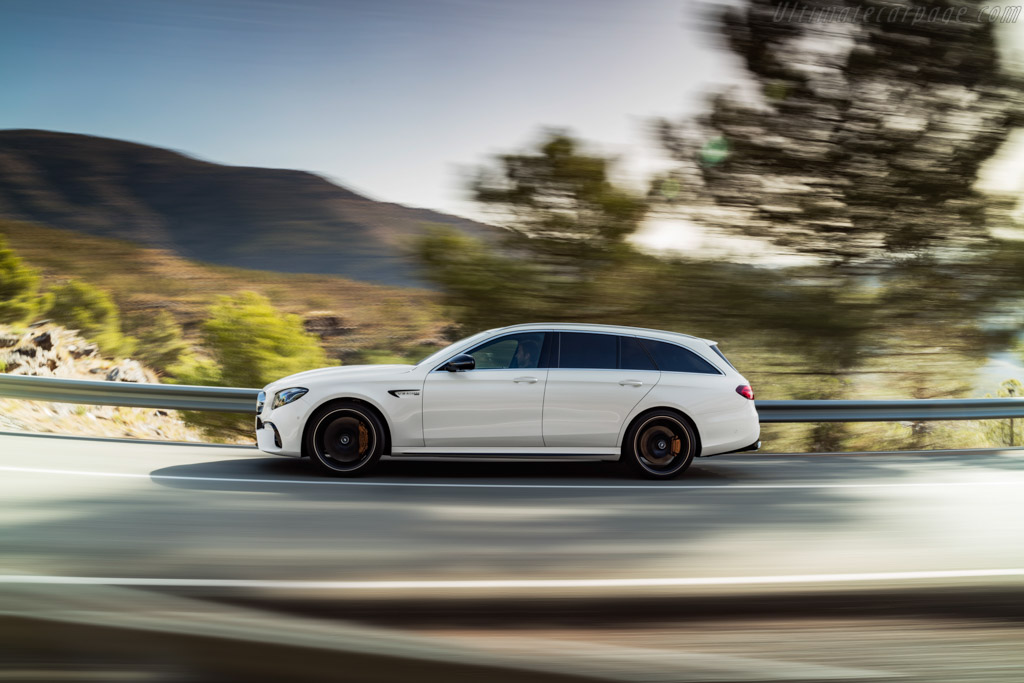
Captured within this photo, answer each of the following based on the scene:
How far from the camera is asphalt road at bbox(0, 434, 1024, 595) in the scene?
458 centimetres

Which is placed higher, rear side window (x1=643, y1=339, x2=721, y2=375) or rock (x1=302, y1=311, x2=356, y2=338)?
rock (x1=302, y1=311, x2=356, y2=338)

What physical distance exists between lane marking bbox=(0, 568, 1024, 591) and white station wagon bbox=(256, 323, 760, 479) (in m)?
3.41

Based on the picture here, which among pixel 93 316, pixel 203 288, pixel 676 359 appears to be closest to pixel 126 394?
pixel 676 359

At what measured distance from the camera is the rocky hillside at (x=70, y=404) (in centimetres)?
1190

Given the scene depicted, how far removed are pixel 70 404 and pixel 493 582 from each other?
1136 centimetres

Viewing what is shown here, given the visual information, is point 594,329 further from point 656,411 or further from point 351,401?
point 351,401

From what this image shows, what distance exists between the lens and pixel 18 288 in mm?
37812

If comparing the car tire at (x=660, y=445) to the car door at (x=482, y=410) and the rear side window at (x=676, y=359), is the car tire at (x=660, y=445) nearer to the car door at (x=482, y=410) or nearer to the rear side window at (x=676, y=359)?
the rear side window at (x=676, y=359)

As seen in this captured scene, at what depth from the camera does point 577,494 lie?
23.3 ft

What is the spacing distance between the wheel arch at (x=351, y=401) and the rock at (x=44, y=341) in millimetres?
25510

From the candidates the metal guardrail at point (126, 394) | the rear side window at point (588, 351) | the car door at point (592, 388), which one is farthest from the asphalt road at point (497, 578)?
the metal guardrail at point (126, 394)

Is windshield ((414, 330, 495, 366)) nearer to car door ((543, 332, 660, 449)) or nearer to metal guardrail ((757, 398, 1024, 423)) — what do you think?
car door ((543, 332, 660, 449))

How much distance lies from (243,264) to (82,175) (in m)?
58.9

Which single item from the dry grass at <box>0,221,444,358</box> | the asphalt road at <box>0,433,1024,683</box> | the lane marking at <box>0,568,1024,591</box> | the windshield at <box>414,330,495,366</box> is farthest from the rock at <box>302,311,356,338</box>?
the lane marking at <box>0,568,1024,591</box>
